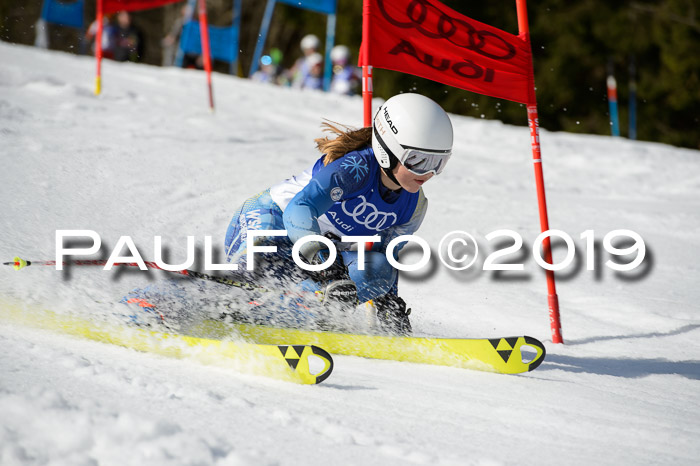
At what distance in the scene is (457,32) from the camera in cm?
414

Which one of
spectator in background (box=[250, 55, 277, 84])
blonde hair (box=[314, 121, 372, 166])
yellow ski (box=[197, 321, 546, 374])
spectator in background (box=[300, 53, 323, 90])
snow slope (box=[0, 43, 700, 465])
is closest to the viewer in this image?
snow slope (box=[0, 43, 700, 465])

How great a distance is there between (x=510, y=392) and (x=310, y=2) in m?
13.0

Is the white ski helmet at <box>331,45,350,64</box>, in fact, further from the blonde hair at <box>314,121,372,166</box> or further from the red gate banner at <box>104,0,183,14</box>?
the blonde hair at <box>314,121,372,166</box>

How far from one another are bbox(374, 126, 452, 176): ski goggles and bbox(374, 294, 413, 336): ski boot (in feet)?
2.52

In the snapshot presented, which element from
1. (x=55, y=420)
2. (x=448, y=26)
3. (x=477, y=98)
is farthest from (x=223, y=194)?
(x=477, y=98)

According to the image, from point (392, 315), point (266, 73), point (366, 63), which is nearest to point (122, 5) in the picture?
point (366, 63)

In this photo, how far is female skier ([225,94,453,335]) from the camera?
326 cm

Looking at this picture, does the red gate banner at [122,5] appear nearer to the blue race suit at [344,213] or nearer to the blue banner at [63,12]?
the blue banner at [63,12]

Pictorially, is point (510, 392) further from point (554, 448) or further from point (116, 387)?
point (116, 387)

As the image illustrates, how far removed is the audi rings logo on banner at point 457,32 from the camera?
413cm

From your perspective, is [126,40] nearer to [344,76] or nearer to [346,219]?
[344,76]

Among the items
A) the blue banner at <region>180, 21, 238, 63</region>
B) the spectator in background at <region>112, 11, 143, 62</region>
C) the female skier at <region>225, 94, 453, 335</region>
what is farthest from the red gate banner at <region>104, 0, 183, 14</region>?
the female skier at <region>225, 94, 453, 335</region>

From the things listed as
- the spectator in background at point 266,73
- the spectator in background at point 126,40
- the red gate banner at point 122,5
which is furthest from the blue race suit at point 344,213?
the spectator in background at point 266,73

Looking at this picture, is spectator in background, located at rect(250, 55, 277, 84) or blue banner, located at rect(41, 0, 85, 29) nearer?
blue banner, located at rect(41, 0, 85, 29)
